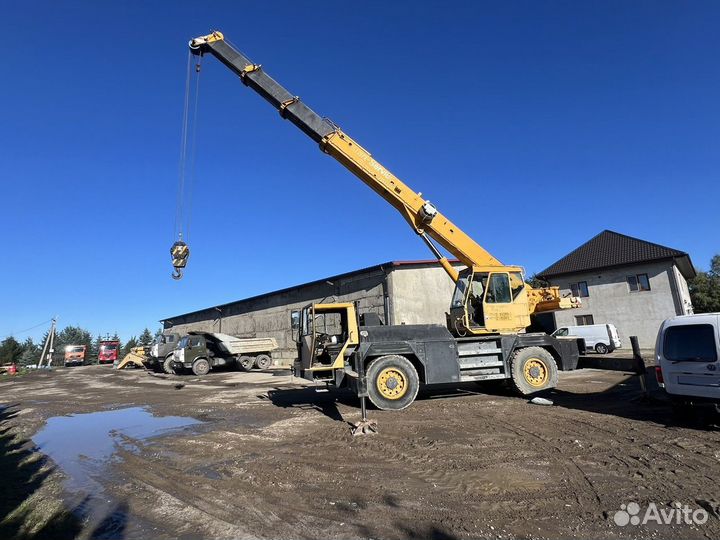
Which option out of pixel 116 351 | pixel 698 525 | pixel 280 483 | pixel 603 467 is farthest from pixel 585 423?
pixel 116 351

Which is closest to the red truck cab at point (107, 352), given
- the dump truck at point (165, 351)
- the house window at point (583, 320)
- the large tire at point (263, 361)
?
the dump truck at point (165, 351)

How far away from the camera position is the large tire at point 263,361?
84.0 feet

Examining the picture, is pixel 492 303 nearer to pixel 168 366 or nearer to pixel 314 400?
pixel 314 400

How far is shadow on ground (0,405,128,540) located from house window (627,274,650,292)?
109 ft

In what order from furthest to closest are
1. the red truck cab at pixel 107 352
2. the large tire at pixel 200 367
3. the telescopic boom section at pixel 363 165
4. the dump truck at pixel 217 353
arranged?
1. the red truck cab at pixel 107 352
2. the dump truck at pixel 217 353
3. the large tire at pixel 200 367
4. the telescopic boom section at pixel 363 165

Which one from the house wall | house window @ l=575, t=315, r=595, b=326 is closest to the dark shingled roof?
the house wall

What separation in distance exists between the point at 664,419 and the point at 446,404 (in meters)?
4.38

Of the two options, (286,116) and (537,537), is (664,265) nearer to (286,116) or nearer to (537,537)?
(286,116)

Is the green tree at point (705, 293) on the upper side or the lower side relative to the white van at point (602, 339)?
upper

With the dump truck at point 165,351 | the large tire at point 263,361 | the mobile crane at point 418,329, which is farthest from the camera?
the dump truck at point 165,351

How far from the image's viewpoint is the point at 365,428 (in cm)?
745

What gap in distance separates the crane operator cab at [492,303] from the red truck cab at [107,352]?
1916 inches

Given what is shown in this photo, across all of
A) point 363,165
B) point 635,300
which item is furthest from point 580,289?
point 363,165

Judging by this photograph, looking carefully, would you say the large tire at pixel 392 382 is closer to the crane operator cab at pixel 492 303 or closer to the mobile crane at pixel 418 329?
the mobile crane at pixel 418 329
